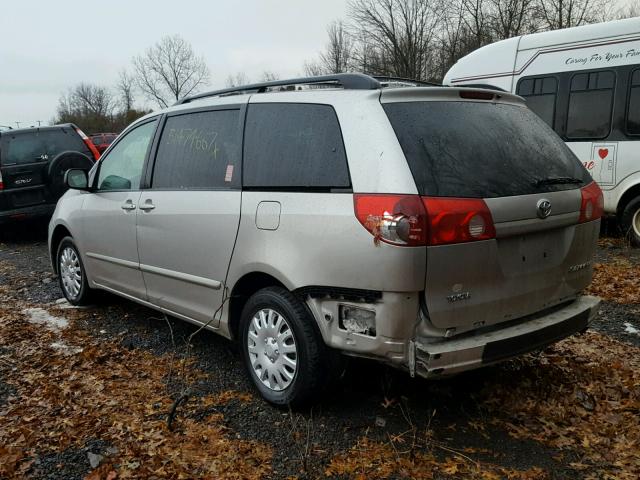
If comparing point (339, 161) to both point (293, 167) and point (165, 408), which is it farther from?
point (165, 408)

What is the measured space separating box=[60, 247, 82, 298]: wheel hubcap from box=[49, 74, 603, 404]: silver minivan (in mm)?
2004

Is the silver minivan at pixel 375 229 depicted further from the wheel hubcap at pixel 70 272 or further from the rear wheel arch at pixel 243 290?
the wheel hubcap at pixel 70 272

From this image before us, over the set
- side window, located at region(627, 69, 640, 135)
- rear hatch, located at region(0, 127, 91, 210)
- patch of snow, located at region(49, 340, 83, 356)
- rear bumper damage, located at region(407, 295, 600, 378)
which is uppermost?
side window, located at region(627, 69, 640, 135)

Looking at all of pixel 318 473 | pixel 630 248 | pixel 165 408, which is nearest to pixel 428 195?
pixel 318 473

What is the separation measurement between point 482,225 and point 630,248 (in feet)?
19.6

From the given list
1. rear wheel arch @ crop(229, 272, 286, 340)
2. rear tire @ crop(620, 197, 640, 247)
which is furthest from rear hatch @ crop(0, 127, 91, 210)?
rear tire @ crop(620, 197, 640, 247)

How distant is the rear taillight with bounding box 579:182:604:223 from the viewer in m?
3.31

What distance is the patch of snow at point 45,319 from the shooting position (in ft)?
17.2

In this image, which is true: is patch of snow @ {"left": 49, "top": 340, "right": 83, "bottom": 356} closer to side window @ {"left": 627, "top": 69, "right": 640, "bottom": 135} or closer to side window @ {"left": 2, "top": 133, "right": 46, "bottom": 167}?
side window @ {"left": 2, "top": 133, "right": 46, "bottom": 167}

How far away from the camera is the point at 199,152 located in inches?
157

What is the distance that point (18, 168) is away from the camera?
31.1 ft

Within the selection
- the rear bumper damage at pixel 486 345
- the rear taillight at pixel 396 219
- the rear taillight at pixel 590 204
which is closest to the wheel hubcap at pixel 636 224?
the rear taillight at pixel 590 204

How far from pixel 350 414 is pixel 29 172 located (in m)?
8.30

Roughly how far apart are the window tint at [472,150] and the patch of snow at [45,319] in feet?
12.6
